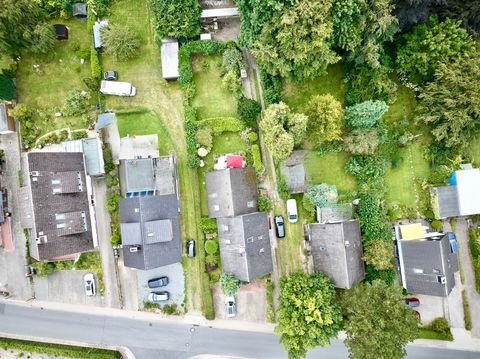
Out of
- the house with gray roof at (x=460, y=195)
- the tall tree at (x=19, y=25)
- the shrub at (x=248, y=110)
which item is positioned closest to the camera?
the tall tree at (x=19, y=25)

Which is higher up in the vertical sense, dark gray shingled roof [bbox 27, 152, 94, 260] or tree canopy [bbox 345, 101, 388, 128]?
tree canopy [bbox 345, 101, 388, 128]

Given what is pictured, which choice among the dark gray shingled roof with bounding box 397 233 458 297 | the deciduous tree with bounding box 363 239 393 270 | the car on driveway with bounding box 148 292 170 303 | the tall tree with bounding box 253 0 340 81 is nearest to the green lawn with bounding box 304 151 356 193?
the deciduous tree with bounding box 363 239 393 270

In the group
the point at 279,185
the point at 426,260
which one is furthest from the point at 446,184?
the point at 279,185

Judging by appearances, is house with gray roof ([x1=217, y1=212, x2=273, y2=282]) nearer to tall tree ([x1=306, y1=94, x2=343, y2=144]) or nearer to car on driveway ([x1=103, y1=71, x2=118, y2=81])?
tall tree ([x1=306, y1=94, x2=343, y2=144])

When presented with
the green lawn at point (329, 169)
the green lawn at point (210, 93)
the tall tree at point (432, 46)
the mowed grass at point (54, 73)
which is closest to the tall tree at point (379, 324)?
the green lawn at point (329, 169)

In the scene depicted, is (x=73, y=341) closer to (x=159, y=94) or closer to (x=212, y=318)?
(x=212, y=318)

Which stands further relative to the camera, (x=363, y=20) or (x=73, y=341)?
(x=73, y=341)

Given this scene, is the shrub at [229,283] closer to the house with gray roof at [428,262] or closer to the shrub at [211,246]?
the shrub at [211,246]
